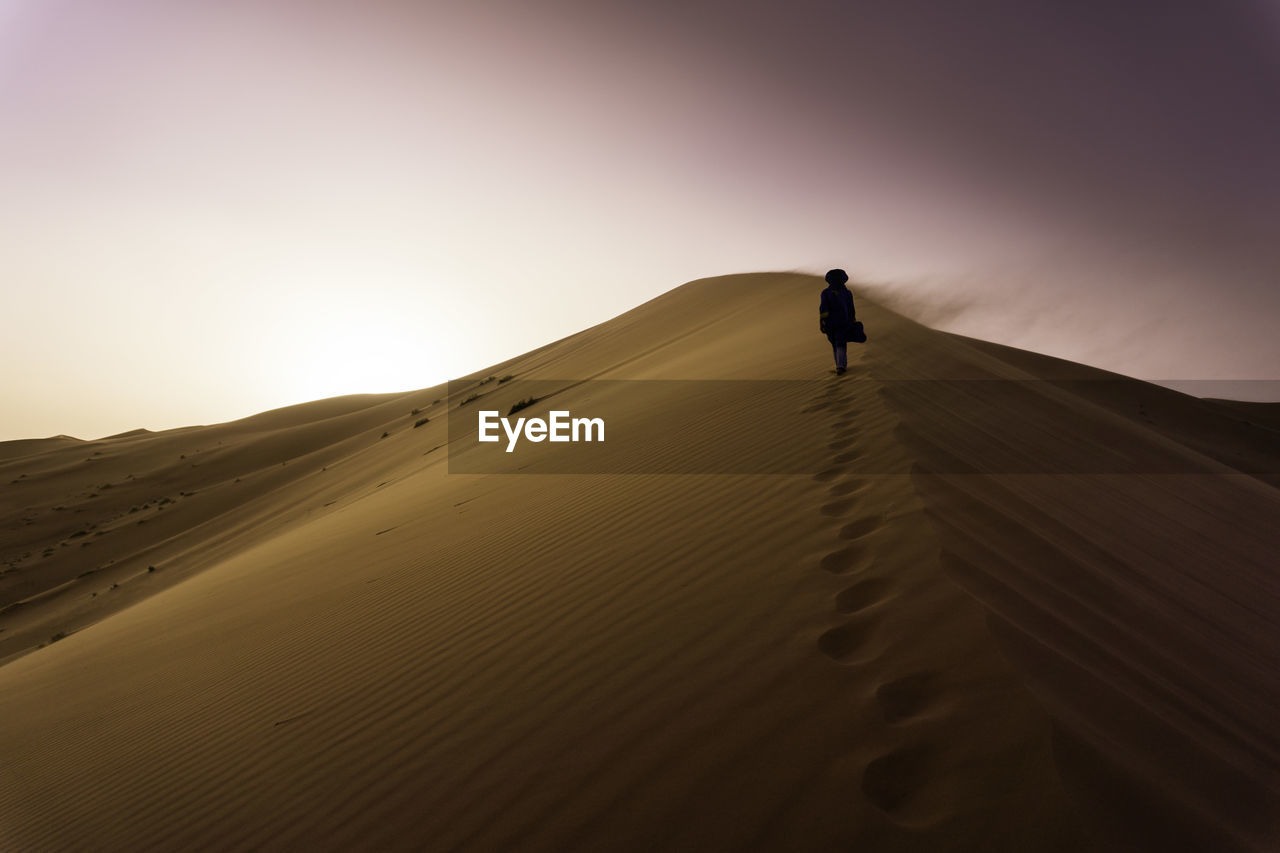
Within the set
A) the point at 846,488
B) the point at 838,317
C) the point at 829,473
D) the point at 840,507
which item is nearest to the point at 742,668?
the point at 840,507

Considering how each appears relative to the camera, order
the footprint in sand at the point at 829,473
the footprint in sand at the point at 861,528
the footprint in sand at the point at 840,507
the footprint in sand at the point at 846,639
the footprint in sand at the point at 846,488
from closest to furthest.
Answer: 1. the footprint in sand at the point at 846,639
2. the footprint in sand at the point at 861,528
3. the footprint in sand at the point at 840,507
4. the footprint in sand at the point at 846,488
5. the footprint in sand at the point at 829,473

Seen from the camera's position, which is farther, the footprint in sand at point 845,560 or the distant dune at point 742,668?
the footprint in sand at point 845,560

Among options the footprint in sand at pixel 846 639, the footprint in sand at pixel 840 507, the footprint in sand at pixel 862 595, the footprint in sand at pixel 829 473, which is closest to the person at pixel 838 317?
the footprint in sand at pixel 829 473

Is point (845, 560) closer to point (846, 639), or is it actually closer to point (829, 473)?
point (846, 639)

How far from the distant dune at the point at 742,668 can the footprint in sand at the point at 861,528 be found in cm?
2

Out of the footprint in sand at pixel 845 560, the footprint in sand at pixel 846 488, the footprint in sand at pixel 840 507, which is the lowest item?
the footprint in sand at pixel 845 560

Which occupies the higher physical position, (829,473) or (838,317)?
(838,317)

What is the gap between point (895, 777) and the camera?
8.47ft

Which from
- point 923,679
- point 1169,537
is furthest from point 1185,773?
point 1169,537

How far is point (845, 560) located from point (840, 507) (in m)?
0.79

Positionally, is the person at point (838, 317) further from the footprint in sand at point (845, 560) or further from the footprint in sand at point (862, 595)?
the footprint in sand at point (862, 595)

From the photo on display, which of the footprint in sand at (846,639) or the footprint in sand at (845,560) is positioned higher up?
the footprint in sand at (845,560)

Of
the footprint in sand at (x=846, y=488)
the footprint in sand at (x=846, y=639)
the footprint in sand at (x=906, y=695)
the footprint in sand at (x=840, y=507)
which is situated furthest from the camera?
the footprint in sand at (x=846, y=488)

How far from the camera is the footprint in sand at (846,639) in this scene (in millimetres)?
3289
